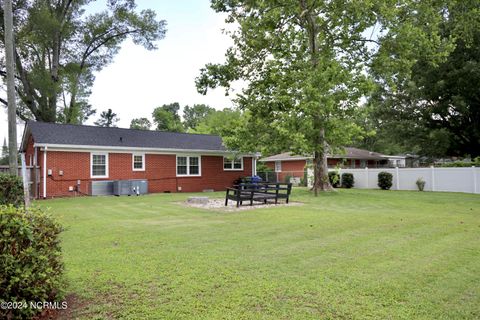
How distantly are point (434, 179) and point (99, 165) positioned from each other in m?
20.0

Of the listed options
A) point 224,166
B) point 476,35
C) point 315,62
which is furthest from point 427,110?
point 224,166

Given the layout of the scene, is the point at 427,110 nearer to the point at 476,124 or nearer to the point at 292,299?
the point at 476,124

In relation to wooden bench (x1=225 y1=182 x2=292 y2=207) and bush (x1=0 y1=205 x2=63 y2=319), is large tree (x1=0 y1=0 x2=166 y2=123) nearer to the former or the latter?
wooden bench (x1=225 y1=182 x2=292 y2=207)

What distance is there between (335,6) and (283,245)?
14614 millimetres

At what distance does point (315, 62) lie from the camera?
18.3 meters

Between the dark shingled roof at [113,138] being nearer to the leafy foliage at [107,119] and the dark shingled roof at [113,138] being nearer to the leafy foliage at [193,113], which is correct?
the leafy foliage at [193,113]

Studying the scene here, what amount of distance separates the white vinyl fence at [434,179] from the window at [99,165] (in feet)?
58.8

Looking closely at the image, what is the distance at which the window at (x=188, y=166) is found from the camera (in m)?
22.3

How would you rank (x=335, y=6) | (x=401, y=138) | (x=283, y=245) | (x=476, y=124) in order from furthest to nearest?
(x=401, y=138) < (x=476, y=124) < (x=335, y=6) < (x=283, y=245)

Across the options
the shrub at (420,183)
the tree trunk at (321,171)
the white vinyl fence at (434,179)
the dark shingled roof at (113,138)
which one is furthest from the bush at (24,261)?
the shrub at (420,183)

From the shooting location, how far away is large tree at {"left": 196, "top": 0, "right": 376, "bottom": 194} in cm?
1636

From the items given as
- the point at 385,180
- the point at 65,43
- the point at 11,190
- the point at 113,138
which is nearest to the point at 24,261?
the point at 11,190

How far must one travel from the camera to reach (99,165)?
19.0 metres

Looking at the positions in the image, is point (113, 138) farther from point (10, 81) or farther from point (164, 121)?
point (164, 121)
